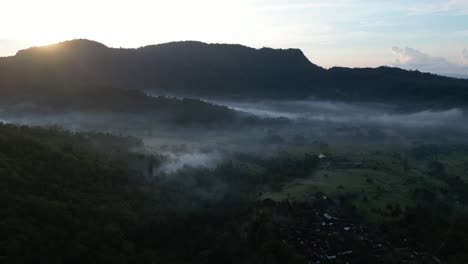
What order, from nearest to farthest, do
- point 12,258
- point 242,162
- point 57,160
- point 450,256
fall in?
point 12,258 → point 450,256 → point 57,160 → point 242,162

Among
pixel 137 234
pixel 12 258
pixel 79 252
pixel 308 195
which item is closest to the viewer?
pixel 12 258

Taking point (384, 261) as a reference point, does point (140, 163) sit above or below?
above

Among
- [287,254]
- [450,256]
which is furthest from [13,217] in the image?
[450,256]

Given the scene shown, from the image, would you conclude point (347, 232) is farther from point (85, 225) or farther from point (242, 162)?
point (242, 162)

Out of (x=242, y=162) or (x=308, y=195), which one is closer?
(x=308, y=195)

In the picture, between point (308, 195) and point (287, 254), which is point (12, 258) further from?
point (308, 195)

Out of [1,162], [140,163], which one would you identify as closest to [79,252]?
[1,162]

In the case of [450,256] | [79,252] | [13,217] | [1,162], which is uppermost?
[1,162]
